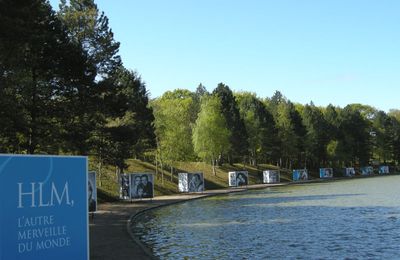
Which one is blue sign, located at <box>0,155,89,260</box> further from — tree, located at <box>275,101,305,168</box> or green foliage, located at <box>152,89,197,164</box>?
tree, located at <box>275,101,305,168</box>

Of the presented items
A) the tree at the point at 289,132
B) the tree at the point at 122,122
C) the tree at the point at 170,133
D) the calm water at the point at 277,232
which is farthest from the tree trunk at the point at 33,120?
the tree at the point at 289,132

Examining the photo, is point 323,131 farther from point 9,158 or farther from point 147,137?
point 9,158

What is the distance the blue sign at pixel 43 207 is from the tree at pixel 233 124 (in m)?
79.1

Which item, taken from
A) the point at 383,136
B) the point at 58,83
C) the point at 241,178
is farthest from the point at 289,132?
the point at 58,83

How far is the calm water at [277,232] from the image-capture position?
1709 centimetres

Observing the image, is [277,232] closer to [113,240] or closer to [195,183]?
[113,240]

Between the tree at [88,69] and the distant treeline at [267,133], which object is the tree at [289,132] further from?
the tree at [88,69]

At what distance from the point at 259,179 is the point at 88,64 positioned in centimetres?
5795

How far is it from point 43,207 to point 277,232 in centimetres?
1811

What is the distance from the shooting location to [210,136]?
78.6 metres

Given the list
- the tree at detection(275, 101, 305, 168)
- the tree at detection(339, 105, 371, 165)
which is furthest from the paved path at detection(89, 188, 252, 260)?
the tree at detection(339, 105, 371, 165)

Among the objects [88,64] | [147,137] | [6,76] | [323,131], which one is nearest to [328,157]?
[323,131]

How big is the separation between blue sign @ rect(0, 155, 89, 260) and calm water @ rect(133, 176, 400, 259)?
A: 10.6 m

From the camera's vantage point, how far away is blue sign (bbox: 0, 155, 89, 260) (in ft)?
18.1
